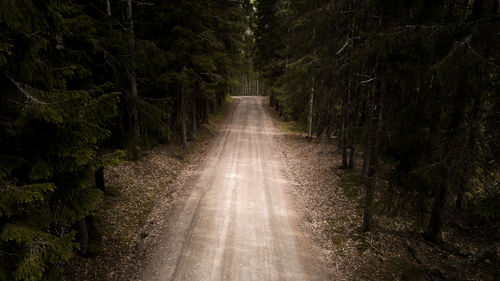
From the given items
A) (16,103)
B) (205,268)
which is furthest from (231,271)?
(16,103)

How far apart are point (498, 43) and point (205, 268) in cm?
912

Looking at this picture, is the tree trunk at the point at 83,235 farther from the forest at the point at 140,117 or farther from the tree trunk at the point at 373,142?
the tree trunk at the point at 373,142

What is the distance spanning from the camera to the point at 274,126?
30453 millimetres

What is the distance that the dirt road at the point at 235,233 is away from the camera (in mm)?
7938

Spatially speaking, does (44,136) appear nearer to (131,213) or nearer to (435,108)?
(131,213)

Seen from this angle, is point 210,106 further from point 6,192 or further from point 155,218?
point 6,192

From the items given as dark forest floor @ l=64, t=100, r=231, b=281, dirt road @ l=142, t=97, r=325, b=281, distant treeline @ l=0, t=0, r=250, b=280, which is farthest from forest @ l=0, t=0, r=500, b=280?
dirt road @ l=142, t=97, r=325, b=281

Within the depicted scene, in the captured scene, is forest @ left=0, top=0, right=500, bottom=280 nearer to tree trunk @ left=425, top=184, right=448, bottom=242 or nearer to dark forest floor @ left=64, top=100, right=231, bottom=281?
tree trunk @ left=425, top=184, right=448, bottom=242

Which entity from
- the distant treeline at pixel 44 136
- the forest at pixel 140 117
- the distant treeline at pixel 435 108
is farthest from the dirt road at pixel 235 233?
the distant treeline at pixel 435 108

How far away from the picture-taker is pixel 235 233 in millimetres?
9789

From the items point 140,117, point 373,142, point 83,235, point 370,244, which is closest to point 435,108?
point 373,142

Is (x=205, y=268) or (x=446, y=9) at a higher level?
(x=446, y=9)

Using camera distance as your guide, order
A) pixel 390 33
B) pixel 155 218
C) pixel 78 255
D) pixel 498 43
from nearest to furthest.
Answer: pixel 498 43, pixel 390 33, pixel 78 255, pixel 155 218

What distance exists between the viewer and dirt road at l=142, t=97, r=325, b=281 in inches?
313
